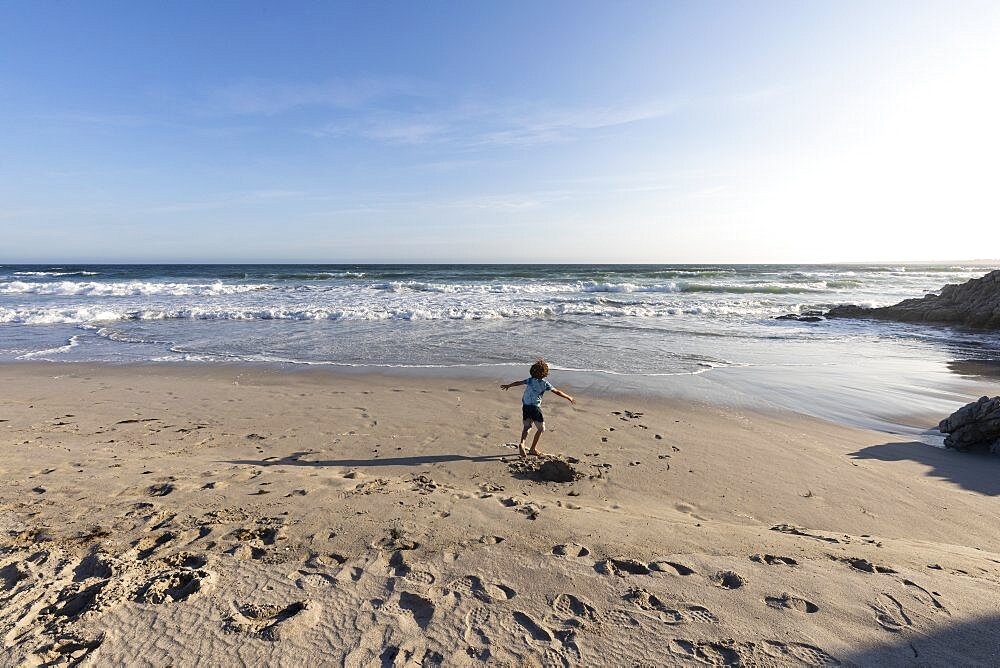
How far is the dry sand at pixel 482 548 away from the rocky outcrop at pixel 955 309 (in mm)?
16388

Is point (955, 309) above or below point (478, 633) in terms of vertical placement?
above

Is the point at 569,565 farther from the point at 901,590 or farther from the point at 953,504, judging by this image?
the point at 953,504

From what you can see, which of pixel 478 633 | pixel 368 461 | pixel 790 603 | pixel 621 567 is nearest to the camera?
pixel 478 633

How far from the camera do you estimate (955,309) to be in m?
18.3

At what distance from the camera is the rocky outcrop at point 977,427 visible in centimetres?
564

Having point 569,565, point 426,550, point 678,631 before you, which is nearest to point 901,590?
point 678,631

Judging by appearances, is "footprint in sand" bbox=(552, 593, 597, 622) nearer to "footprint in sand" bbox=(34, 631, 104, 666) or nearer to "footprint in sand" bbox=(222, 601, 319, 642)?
"footprint in sand" bbox=(222, 601, 319, 642)

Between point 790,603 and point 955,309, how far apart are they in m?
22.2

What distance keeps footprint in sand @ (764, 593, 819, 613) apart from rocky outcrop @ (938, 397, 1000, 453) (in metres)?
4.90

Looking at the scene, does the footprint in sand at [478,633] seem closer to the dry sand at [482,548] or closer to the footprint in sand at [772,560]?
the dry sand at [482,548]

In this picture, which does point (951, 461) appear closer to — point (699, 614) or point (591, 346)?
point (699, 614)

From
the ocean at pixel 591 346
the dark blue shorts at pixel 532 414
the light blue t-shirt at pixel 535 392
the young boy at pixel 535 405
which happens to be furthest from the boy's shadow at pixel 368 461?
the ocean at pixel 591 346

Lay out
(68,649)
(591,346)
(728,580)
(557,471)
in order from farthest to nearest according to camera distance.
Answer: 1. (591,346)
2. (557,471)
3. (728,580)
4. (68,649)

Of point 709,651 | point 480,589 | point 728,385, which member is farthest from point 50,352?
point 728,385
